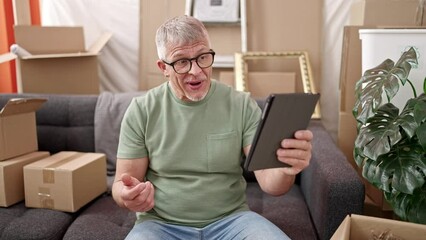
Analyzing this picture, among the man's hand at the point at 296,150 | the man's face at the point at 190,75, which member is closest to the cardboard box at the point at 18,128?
the man's face at the point at 190,75

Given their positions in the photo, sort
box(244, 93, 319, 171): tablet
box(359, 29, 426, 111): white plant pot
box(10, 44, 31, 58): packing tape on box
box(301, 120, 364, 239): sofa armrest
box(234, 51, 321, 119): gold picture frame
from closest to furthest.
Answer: box(244, 93, 319, 171): tablet, box(301, 120, 364, 239): sofa armrest, box(359, 29, 426, 111): white plant pot, box(10, 44, 31, 58): packing tape on box, box(234, 51, 321, 119): gold picture frame

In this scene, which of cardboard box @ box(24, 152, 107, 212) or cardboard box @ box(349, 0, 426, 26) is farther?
cardboard box @ box(349, 0, 426, 26)

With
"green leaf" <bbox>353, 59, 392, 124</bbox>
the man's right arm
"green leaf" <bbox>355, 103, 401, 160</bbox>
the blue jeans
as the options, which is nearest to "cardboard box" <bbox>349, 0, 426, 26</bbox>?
"green leaf" <bbox>353, 59, 392, 124</bbox>

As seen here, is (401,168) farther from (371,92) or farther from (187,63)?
(187,63)

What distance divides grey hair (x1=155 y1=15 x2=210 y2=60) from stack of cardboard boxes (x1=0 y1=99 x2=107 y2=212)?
2.22 feet

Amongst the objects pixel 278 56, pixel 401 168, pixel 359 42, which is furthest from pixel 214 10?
pixel 401 168

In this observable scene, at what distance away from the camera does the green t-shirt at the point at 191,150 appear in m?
1.26

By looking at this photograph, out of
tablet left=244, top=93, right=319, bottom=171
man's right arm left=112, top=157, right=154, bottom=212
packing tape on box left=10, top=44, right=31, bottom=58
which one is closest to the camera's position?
tablet left=244, top=93, right=319, bottom=171

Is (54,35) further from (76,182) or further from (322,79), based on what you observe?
(322,79)

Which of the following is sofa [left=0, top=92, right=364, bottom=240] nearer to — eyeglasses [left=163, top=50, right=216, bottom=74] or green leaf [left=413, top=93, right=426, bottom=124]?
green leaf [left=413, top=93, right=426, bottom=124]

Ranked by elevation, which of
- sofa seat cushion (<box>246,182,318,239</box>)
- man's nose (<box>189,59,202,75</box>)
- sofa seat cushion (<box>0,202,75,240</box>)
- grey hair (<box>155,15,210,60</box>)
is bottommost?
sofa seat cushion (<box>246,182,318,239</box>)

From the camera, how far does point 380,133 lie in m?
1.29

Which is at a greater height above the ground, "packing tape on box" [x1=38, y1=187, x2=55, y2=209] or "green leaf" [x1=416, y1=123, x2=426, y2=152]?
"green leaf" [x1=416, y1=123, x2=426, y2=152]

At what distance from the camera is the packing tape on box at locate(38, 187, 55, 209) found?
156 centimetres
